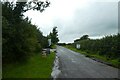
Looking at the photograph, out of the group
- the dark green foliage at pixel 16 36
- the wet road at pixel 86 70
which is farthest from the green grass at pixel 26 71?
the dark green foliage at pixel 16 36

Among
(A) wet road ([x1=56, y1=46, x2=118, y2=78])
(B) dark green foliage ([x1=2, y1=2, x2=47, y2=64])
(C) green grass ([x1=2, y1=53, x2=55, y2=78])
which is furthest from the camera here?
(B) dark green foliage ([x1=2, y1=2, x2=47, y2=64])

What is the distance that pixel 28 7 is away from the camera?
2706cm

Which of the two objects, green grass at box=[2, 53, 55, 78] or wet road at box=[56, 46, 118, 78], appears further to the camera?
wet road at box=[56, 46, 118, 78]

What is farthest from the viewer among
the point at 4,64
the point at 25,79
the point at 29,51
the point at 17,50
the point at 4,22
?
the point at 29,51

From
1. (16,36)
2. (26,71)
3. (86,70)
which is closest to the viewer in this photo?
(26,71)

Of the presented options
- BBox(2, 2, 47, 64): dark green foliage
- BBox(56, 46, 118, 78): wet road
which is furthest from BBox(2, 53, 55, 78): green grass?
BBox(2, 2, 47, 64): dark green foliage

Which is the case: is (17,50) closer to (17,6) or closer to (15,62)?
(15,62)

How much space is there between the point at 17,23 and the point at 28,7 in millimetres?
1944

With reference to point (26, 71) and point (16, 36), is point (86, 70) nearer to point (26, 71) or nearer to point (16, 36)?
point (26, 71)

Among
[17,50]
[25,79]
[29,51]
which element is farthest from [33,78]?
[29,51]

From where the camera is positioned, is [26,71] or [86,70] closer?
[26,71]

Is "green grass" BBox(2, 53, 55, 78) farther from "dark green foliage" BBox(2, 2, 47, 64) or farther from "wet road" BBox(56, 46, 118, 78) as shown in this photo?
"dark green foliage" BBox(2, 2, 47, 64)

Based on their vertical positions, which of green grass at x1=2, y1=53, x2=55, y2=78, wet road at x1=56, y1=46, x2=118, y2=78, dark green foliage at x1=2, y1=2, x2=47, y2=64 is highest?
dark green foliage at x1=2, y1=2, x2=47, y2=64

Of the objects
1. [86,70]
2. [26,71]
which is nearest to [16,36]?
[26,71]
